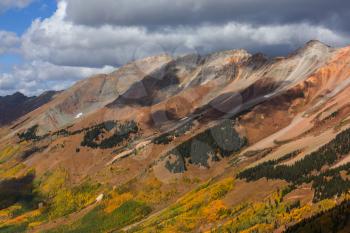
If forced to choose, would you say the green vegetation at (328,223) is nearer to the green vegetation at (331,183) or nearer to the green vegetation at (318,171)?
the green vegetation at (331,183)

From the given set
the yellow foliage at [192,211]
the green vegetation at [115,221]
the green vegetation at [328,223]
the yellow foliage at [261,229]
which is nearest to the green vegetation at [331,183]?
the yellow foliage at [261,229]

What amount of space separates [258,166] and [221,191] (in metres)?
18.6

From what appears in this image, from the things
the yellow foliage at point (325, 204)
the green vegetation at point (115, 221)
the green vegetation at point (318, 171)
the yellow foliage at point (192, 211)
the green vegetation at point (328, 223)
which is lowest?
the green vegetation at point (115, 221)

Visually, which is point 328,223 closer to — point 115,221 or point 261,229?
point 261,229

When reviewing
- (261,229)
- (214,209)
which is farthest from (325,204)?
(214,209)

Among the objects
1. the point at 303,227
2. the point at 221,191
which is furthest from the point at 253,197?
the point at 303,227

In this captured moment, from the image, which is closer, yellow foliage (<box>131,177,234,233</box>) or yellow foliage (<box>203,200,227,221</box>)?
yellow foliage (<box>203,200,227,221</box>)

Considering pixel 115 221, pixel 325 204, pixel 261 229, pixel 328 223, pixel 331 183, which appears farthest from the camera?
pixel 115 221

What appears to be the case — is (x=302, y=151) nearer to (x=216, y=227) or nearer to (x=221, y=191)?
(x=221, y=191)

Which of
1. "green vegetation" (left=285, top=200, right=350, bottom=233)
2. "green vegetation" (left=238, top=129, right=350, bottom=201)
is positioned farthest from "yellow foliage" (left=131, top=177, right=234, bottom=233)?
"green vegetation" (left=285, top=200, right=350, bottom=233)

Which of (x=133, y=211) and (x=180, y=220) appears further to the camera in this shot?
(x=133, y=211)

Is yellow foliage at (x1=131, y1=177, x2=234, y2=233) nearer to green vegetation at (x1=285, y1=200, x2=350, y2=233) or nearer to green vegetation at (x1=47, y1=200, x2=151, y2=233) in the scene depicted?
green vegetation at (x1=47, y1=200, x2=151, y2=233)

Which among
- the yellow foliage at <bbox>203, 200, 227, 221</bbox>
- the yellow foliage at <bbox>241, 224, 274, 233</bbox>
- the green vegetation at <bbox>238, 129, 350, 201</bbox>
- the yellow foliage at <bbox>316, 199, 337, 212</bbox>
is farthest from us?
the yellow foliage at <bbox>203, 200, 227, 221</bbox>

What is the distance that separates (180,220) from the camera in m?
155
